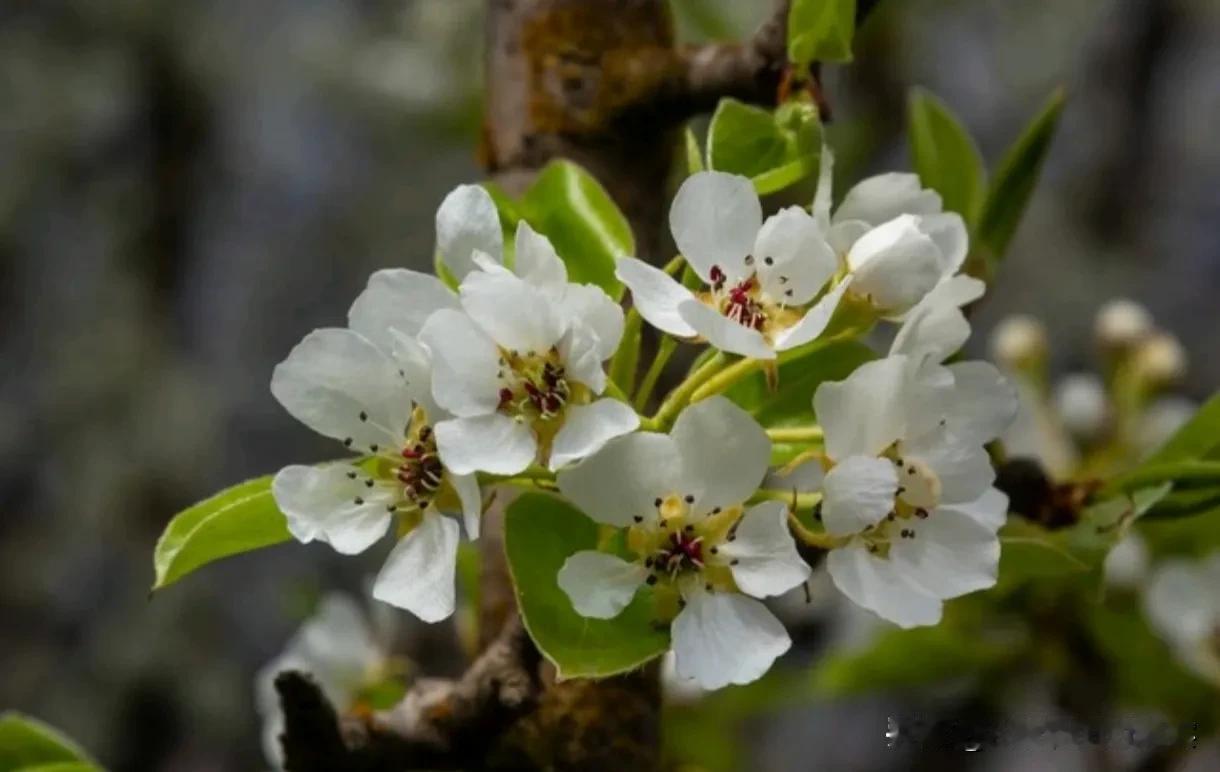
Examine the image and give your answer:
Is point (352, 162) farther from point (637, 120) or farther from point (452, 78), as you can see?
point (637, 120)

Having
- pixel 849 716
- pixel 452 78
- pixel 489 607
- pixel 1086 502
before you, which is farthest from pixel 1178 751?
pixel 452 78

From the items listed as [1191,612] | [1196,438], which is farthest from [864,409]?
[1191,612]

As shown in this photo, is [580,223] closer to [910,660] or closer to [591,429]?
[591,429]

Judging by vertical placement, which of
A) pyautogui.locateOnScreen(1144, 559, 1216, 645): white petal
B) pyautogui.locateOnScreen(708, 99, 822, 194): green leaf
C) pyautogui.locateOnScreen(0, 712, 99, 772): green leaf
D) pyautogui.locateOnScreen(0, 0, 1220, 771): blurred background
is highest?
pyautogui.locateOnScreen(708, 99, 822, 194): green leaf

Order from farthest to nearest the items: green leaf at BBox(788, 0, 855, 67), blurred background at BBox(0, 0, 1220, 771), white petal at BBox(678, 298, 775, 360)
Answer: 1. blurred background at BBox(0, 0, 1220, 771)
2. green leaf at BBox(788, 0, 855, 67)
3. white petal at BBox(678, 298, 775, 360)

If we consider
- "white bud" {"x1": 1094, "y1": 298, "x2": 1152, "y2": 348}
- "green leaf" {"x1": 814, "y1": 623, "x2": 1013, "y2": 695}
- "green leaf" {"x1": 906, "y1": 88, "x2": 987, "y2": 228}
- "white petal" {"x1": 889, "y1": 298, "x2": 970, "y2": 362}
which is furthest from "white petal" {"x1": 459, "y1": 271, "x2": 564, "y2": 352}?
"white bud" {"x1": 1094, "y1": 298, "x2": 1152, "y2": 348}

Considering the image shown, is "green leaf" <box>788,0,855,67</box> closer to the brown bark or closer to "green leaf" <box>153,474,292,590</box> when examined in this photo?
the brown bark

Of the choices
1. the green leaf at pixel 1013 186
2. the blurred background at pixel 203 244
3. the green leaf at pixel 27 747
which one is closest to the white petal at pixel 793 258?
the green leaf at pixel 1013 186

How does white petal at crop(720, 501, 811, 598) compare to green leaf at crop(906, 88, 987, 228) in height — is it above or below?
below
